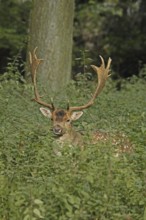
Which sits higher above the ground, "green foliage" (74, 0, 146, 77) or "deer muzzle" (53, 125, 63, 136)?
"green foliage" (74, 0, 146, 77)

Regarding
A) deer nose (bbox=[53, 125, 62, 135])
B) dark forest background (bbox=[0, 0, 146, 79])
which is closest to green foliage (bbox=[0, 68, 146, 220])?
deer nose (bbox=[53, 125, 62, 135])

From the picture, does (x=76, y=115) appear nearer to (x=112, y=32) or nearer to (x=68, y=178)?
(x=68, y=178)

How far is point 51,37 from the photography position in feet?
49.2

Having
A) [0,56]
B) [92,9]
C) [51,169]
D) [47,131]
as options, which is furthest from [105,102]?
[92,9]

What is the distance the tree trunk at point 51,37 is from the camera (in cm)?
1494

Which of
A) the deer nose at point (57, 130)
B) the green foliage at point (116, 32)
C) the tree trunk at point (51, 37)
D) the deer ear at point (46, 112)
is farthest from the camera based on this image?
the green foliage at point (116, 32)

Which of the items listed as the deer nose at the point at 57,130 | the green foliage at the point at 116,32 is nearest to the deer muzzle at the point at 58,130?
the deer nose at the point at 57,130

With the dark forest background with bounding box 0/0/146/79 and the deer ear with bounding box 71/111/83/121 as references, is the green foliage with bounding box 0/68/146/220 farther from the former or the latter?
the dark forest background with bounding box 0/0/146/79

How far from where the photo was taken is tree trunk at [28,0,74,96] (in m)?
14.9

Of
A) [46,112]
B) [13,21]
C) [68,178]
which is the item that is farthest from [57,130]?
[13,21]

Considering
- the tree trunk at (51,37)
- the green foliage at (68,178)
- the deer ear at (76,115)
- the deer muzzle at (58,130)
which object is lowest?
the green foliage at (68,178)

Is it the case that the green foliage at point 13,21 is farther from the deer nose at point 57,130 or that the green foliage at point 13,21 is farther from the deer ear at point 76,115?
the deer nose at point 57,130

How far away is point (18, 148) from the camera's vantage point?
25.0 feet

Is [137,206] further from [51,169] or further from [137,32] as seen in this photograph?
[137,32]
